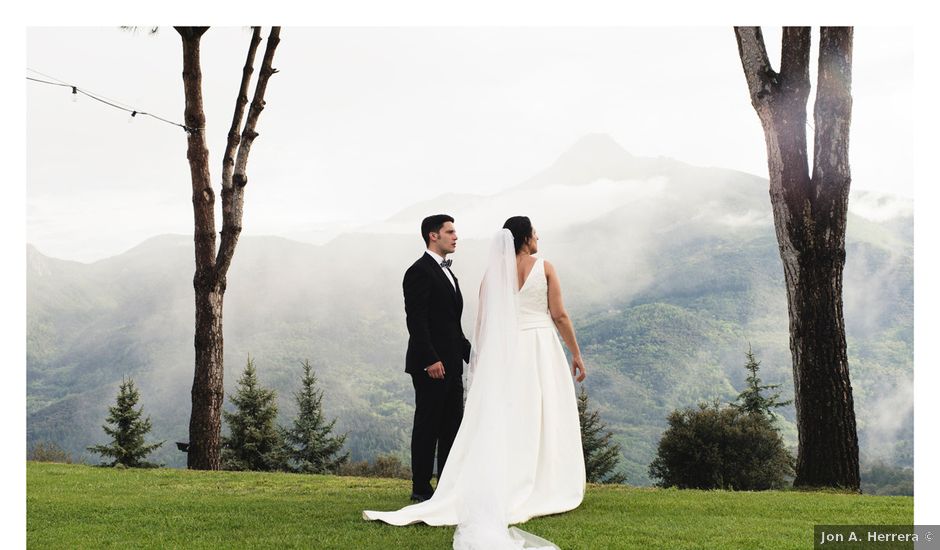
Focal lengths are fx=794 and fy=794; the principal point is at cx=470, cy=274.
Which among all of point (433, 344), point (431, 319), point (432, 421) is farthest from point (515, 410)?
point (431, 319)

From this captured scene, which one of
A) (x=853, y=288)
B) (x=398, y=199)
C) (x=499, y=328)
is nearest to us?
(x=499, y=328)

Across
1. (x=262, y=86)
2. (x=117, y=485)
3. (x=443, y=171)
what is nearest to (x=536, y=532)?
→ (x=117, y=485)

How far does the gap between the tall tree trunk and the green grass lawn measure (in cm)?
91

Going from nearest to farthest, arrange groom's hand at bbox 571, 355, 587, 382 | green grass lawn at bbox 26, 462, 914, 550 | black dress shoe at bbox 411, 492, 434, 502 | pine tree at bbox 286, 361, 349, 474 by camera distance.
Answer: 1. green grass lawn at bbox 26, 462, 914, 550
2. groom's hand at bbox 571, 355, 587, 382
3. black dress shoe at bbox 411, 492, 434, 502
4. pine tree at bbox 286, 361, 349, 474

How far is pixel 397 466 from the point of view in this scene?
41438 mm

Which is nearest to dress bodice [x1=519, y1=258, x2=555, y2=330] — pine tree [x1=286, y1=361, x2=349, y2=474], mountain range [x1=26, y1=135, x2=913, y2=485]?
pine tree [x1=286, y1=361, x2=349, y2=474]

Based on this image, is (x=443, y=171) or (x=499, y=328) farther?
(x=443, y=171)

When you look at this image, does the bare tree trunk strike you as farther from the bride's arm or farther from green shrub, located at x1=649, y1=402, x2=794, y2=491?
green shrub, located at x1=649, y1=402, x2=794, y2=491

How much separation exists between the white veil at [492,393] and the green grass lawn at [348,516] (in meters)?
0.27

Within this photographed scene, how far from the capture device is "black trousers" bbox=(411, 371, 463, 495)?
18.5ft

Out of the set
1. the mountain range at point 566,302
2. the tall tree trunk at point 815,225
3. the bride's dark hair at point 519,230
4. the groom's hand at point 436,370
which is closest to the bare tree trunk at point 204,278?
the groom's hand at point 436,370

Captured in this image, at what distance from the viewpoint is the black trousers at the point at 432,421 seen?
5633mm

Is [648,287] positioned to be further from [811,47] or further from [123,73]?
[811,47]

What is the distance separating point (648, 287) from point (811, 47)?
8691 cm
